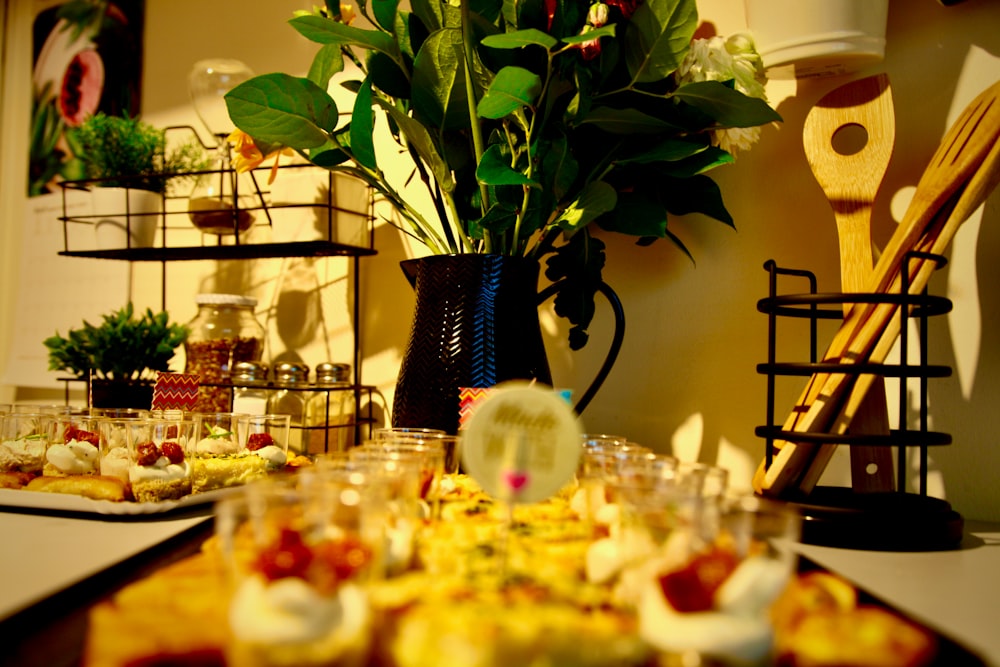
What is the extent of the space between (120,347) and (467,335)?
80 centimetres

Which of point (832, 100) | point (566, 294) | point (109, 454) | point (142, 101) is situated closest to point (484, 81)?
point (566, 294)

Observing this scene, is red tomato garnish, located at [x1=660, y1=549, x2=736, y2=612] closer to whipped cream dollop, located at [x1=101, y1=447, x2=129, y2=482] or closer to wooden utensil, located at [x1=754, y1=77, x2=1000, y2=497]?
wooden utensil, located at [x1=754, y1=77, x2=1000, y2=497]

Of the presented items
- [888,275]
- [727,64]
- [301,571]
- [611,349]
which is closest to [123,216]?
[611,349]

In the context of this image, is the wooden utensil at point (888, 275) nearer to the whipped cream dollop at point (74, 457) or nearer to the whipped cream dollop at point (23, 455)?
the whipped cream dollop at point (74, 457)

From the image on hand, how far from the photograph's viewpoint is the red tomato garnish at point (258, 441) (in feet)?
3.78

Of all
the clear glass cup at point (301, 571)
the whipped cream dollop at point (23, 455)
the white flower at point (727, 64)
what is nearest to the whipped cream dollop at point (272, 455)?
the whipped cream dollop at point (23, 455)

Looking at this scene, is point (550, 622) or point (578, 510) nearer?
point (550, 622)

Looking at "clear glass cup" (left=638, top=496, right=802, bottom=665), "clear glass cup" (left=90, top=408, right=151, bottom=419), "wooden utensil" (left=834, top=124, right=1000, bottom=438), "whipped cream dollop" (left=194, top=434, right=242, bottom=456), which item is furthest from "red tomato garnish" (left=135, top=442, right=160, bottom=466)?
"wooden utensil" (left=834, top=124, right=1000, bottom=438)

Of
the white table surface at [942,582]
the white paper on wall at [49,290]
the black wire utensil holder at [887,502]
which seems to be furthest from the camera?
the white paper on wall at [49,290]

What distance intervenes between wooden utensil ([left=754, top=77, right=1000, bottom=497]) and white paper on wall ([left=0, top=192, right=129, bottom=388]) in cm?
161

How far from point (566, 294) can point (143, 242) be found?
98cm

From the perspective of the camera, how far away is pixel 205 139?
1812mm

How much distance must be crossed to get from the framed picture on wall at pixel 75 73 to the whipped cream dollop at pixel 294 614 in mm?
1783

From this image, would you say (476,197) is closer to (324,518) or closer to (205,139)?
(324,518)
